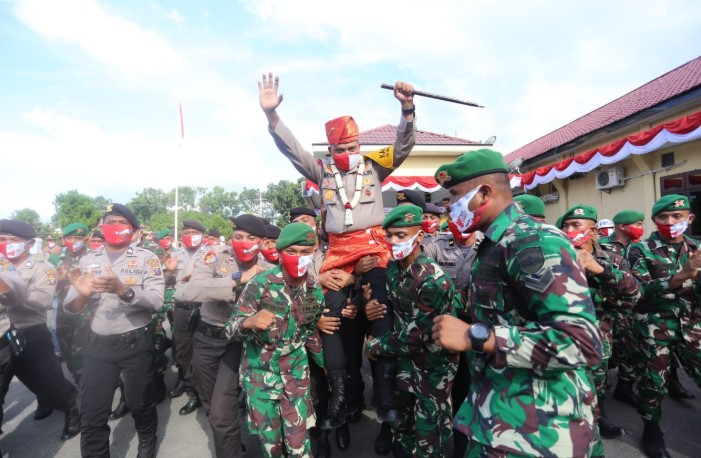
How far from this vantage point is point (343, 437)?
11.8ft

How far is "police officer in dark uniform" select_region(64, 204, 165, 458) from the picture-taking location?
9.44ft

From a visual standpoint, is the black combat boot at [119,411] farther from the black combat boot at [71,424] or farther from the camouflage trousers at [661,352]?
the camouflage trousers at [661,352]

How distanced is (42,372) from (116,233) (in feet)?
6.71

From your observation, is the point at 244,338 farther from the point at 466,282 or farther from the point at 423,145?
the point at 423,145

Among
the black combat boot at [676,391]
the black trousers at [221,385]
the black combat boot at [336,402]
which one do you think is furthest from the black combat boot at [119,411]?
the black combat boot at [676,391]

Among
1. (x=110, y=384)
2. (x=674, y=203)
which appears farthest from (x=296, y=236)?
(x=674, y=203)

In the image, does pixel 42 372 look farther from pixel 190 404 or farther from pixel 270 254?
pixel 270 254

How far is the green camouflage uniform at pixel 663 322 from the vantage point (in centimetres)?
326

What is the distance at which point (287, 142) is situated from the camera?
3121 millimetres

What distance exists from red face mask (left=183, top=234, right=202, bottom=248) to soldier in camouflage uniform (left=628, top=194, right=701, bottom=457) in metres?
6.13

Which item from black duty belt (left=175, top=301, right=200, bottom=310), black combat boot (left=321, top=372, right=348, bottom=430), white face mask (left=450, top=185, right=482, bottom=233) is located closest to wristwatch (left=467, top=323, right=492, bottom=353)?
white face mask (left=450, top=185, right=482, bottom=233)

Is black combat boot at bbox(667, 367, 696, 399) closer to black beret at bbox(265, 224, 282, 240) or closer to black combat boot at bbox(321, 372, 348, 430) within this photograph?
black combat boot at bbox(321, 372, 348, 430)

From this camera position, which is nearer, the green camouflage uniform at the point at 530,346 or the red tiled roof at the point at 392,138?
the green camouflage uniform at the point at 530,346

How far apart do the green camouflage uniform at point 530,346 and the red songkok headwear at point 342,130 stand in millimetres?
1844
